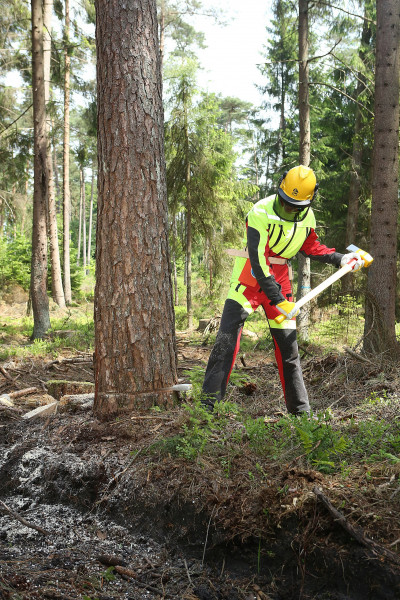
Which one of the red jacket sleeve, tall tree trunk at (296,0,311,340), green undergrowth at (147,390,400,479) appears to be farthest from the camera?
tall tree trunk at (296,0,311,340)

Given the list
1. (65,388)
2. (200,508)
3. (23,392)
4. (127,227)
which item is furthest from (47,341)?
(200,508)

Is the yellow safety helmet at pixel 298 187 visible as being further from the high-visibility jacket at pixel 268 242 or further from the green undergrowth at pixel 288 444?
the green undergrowth at pixel 288 444

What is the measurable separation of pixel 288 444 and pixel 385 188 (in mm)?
4240

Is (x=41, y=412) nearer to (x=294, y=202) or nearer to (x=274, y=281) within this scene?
(x=274, y=281)

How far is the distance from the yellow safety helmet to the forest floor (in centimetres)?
182

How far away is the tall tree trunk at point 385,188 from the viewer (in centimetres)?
588

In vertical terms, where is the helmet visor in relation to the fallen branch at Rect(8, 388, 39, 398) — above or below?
above

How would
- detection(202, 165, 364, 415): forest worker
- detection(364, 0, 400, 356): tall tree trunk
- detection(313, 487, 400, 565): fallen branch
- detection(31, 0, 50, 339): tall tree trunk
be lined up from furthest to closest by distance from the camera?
detection(31, 0, 50, 339): tall tree trunk, detection(364, 0, 400, 356): tall tree trunk, detection(202, 165, 364, 415): forest worker, detection(313, 487, 400, 565): fallen branch

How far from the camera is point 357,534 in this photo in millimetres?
2186

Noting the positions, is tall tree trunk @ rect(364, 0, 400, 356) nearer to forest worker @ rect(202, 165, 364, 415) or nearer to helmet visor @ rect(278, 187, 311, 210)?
forest worker @ rect(202, 165, 364, 415)

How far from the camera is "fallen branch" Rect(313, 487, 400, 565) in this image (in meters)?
2.07

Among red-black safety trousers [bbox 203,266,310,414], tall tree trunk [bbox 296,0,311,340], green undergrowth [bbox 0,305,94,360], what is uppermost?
tall tree trunk [bbox 296,0,311,340]

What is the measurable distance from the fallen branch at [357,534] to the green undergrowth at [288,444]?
32cm

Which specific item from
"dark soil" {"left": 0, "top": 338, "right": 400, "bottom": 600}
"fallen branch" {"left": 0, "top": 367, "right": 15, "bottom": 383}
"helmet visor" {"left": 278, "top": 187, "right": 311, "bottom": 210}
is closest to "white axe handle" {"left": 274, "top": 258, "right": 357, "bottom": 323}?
"helmet visor" {"left": 278, "top": 187, "right": 311, "bottom": 210}
